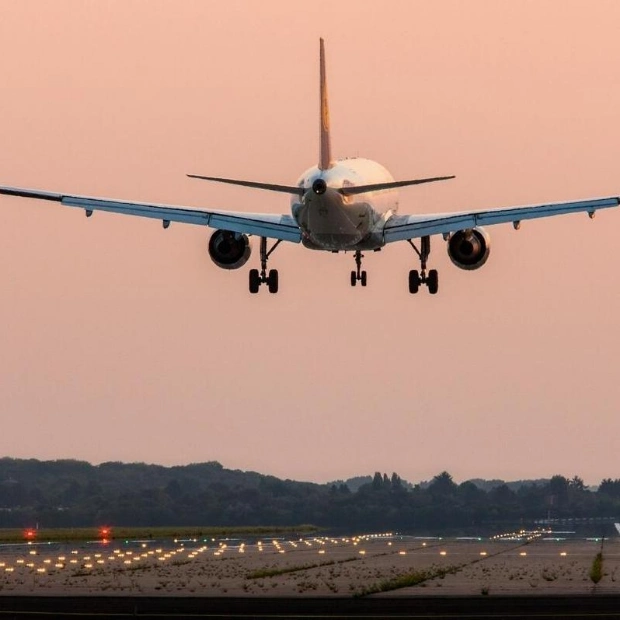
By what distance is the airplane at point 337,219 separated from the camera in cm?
7406

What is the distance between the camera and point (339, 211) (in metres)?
73.9

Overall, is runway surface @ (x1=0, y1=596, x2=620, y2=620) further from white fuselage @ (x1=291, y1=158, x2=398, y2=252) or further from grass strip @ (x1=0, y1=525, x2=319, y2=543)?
grass strip @ (x1=0, y1=525, x2=319, y2=543)

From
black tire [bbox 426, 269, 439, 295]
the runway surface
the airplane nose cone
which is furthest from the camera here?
black tire [bbox 426, 269, 439, 295]

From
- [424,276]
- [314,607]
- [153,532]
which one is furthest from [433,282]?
[153,532]

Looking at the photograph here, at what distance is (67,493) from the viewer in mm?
173750

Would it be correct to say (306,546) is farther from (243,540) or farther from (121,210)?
(121,210)

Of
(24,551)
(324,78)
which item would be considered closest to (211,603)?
(324,78)

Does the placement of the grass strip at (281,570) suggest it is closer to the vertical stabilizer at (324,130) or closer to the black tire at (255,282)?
the black tire at (255,282)

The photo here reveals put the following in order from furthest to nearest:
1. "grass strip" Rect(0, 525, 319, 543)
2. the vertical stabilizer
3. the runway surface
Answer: "grass strip" Rect(0, 525, 319, 543) → the vertical stabilizer → the runway surface

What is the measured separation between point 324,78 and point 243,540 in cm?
7068

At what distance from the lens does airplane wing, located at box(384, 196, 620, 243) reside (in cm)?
7700

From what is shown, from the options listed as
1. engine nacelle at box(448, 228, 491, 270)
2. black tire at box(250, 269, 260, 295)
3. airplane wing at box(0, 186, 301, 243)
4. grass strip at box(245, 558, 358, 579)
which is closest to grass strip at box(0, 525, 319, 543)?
grass strip at box(245, 558, 358, 579)

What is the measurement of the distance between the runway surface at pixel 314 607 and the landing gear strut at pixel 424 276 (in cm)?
1811

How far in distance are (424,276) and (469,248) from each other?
4.90 meters
